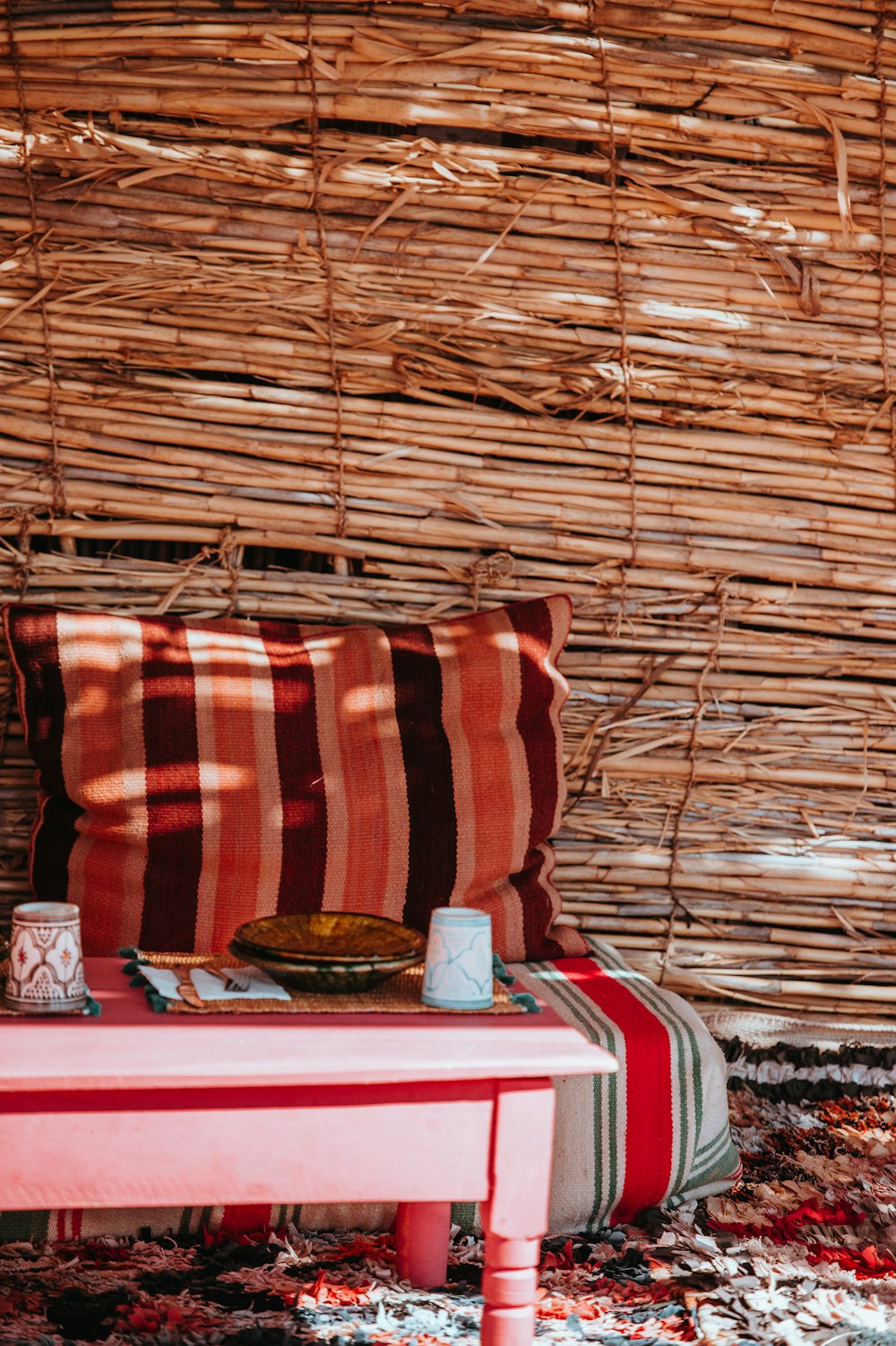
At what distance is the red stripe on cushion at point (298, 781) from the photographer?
2.12 meters

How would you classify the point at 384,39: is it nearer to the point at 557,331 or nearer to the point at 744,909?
the point at 557,331

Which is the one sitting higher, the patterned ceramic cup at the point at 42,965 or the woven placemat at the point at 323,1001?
the patterned ceramic cup at the point at 42,965

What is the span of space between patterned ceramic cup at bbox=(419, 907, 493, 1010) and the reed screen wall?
113cm

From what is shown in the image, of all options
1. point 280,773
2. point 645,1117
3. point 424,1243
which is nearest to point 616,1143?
point 645,1117

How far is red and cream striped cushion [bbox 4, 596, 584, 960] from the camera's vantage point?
6.87ft

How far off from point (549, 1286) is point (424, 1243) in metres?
0.19

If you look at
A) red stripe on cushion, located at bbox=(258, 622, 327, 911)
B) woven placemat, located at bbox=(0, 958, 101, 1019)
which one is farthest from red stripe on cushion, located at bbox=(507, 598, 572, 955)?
woven placemat, located at bbox=(0, 958, 101, 1019)

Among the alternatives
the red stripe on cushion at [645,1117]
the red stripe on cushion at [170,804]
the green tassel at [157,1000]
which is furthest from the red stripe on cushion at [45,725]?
the red stripe on cushion at [645,1117]

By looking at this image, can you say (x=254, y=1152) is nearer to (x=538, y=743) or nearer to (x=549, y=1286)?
(x=549, y=1286)

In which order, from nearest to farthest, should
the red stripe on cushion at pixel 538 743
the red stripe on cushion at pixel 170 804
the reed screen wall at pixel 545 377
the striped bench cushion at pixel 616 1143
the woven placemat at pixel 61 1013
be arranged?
the woven placemat at pixel 61 1013 → the striped bench cushion at pixel 616 1143 → the red stripe on cushion at pixel 170 804 → the red stripe on cushion at pixel 538 743 → the reed screen wall at pixel 545 377

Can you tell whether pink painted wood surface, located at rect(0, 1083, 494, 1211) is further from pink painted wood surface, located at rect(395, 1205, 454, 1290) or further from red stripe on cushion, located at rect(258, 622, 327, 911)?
red stripe on cushion, located at rect(258, 622, 327, 911)

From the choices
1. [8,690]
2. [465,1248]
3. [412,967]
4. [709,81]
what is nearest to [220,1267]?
[465,1248]

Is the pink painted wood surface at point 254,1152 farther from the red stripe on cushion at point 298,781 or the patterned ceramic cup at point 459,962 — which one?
the red stripe on cushion at point 298,781

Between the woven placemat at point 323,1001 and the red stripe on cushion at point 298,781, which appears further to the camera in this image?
the red stripe on cushion at point 298,781
